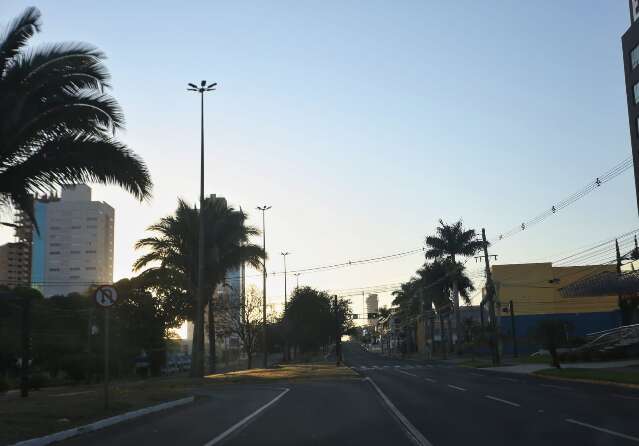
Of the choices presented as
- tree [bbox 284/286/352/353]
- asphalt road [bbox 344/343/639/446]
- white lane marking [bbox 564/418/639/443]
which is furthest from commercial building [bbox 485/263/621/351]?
white lane marking [bbox 564/418/639/443]

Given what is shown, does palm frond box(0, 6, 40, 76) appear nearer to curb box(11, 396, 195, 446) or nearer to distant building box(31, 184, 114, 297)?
curb box(11, 396, 195, 446)

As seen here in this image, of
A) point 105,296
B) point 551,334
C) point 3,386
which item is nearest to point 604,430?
point 105,296

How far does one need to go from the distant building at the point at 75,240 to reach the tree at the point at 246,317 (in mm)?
119419

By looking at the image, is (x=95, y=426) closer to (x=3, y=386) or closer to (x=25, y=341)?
(x=25, y=341)

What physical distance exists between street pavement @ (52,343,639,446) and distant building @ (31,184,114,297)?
176m

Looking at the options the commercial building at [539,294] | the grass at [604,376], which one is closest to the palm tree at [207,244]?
the grass at [604,376]

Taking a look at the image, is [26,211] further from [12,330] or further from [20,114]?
[12,330]

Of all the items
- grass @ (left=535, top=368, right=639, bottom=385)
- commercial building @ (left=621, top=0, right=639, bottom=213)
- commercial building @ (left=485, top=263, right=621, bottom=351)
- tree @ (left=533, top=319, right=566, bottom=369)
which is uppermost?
commercial building @ (left=621, top=0, right=639, bottom=213)

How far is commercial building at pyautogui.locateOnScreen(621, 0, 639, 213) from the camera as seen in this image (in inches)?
2182

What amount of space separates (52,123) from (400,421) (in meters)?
10.2

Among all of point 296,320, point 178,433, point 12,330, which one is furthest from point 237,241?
point 296,320

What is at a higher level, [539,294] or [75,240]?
[75,240]

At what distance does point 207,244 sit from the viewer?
42.8 metres

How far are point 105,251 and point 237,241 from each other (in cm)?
16190
